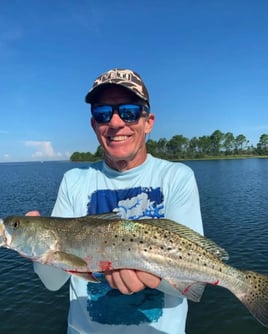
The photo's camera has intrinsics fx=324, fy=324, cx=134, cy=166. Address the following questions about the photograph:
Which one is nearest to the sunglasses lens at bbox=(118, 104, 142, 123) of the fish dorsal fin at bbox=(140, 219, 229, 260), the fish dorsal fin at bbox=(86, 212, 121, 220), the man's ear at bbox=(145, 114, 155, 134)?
the man's ear at bbox=(145, 114, 155, 134)

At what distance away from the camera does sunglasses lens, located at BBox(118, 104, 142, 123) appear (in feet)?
13.6

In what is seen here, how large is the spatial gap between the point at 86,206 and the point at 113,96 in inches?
58.5

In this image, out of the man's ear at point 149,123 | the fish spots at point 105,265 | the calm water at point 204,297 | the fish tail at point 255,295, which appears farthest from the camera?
the calm water at point 204,297

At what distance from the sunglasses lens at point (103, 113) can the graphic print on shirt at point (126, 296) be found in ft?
3.03

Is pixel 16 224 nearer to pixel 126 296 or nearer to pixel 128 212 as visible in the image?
pixel 128 212

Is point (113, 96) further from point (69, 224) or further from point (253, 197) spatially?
point (253, 197)

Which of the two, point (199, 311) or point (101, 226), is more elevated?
point (101, 226)

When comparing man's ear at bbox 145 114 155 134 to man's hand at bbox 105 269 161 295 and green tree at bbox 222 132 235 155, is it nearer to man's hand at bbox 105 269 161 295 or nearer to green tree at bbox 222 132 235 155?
man's hand at bbox 105 269 161 295

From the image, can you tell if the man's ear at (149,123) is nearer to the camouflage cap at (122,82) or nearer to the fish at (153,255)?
the camouflage cap at (122,82)

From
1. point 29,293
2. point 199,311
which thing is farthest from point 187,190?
point 29,293

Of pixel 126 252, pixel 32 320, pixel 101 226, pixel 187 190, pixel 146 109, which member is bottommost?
pixel 32 320

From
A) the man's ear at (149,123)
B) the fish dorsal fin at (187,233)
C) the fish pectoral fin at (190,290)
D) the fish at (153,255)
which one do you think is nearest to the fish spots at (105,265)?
the fish at (153,255)

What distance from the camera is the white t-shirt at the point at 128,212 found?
3768 millimetres

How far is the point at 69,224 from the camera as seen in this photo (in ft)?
12.9
